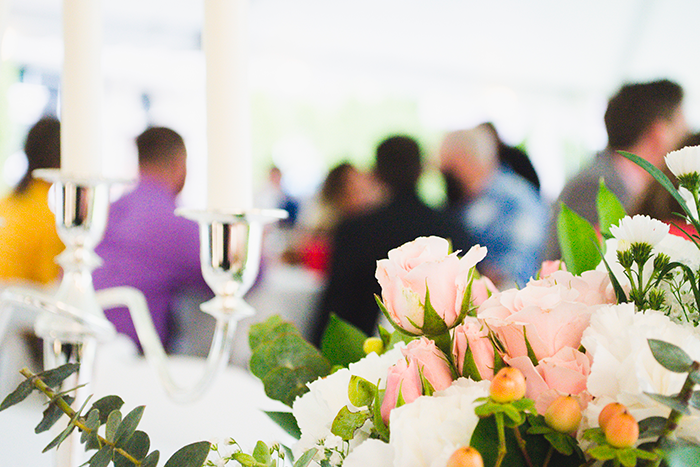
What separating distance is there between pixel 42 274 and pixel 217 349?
1.64 metres

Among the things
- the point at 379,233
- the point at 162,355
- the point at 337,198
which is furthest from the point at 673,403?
the point at 337,198

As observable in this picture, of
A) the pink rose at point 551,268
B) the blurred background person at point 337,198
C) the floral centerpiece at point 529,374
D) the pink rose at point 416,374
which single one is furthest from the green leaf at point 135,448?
the blurred background person at point 337,198

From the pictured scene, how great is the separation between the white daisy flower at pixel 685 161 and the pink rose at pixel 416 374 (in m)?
0.12

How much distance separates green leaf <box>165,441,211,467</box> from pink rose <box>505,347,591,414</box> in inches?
5.3

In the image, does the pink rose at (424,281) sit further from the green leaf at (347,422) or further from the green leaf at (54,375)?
the green leaf at (54,375)

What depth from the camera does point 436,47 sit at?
20.3ft

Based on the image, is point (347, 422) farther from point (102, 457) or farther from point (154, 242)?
point (154, 242)

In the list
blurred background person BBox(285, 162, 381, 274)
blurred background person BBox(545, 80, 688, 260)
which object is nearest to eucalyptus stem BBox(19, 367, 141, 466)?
blurred background person BBox(545, 80, 688, 260)

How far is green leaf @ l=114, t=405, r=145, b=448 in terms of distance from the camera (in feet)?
0.79

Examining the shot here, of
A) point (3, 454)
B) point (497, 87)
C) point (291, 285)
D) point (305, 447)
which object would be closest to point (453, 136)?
point (291, 285)

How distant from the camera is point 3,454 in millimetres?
550

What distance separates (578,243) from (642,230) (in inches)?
3.7

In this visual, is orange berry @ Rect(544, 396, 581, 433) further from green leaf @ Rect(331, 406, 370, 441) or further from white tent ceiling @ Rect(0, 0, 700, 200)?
white tent ceiling @ Rect(0, 0, 700, 200)

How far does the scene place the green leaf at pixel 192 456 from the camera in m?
0.23
